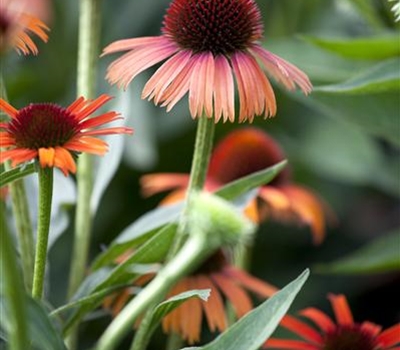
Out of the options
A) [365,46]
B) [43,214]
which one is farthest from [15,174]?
[365,46]

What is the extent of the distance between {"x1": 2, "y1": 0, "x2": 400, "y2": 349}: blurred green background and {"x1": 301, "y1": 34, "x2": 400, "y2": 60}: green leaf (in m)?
0.15

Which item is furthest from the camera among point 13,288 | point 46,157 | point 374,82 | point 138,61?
point 374,82

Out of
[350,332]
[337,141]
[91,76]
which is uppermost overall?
[91,76]

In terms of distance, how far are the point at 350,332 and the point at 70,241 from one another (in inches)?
28.2

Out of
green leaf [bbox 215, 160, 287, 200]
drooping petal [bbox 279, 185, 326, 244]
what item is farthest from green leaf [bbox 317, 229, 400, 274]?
green leaf [bbox 215, 160, 287, 200]

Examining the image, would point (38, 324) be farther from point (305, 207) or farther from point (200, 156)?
point (305, 207)

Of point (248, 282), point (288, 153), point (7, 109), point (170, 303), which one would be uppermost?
point (7, 109)

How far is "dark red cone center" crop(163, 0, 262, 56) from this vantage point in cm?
62

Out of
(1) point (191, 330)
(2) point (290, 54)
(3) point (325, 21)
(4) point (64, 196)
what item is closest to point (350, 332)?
(1) point (191, 330)

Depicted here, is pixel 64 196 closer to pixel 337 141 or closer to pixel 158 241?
pixel 158 241

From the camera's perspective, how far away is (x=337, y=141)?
1432mm

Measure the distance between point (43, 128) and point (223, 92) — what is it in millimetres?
109

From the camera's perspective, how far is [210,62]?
1.94 feet

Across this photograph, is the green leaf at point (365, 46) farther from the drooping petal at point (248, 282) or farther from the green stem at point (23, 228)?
the green stem at point (23, 228)
